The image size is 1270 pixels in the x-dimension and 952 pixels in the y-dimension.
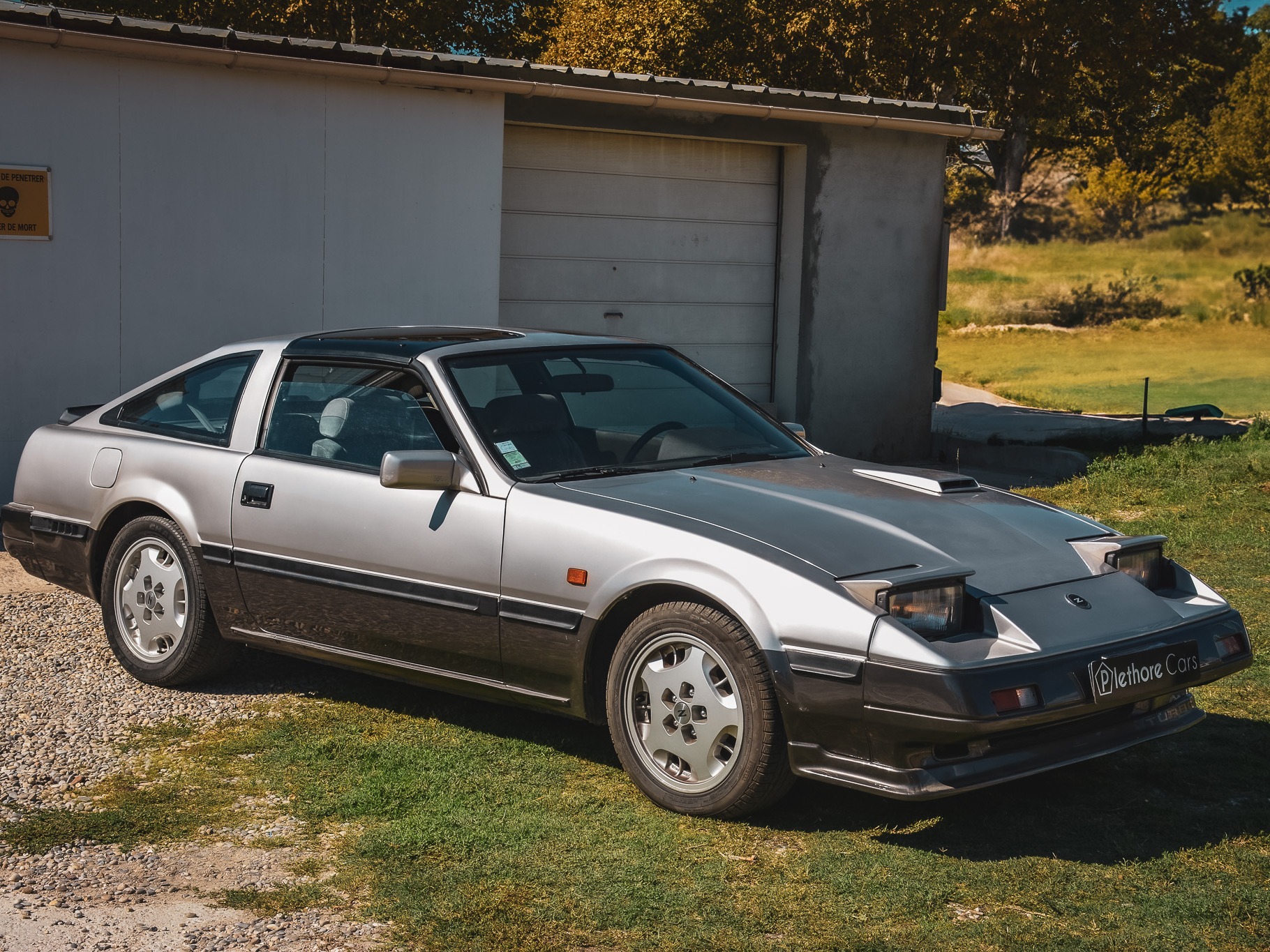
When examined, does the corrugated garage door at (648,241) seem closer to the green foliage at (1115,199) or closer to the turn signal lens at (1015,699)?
the turn signal lens at (1015,699)

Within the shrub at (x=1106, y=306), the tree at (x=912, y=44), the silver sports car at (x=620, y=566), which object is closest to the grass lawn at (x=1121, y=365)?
the shrub at (x=1106, y=306)


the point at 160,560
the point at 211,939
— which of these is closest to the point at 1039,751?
the point at 211,939

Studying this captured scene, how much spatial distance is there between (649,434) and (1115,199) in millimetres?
59826

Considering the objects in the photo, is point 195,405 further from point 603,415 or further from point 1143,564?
point 1143,564

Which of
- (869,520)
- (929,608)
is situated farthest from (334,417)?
(929,608)

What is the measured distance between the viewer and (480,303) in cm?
1060

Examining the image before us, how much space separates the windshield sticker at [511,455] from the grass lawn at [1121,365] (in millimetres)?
14597

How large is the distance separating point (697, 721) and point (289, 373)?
2.36m

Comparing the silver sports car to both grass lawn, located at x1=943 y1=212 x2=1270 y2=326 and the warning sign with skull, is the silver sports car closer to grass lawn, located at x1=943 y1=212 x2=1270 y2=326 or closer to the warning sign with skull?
the warning sign with skull

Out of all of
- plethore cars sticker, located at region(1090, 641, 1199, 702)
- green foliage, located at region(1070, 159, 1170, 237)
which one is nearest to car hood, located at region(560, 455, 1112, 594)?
plethore cars sticker, located at region(1090, 641, 1199, 702)

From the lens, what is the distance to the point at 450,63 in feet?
33.0

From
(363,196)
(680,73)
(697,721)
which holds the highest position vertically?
(680,73)

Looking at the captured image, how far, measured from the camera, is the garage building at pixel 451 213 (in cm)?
917

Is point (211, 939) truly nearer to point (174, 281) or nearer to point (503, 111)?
point (174, 281)
